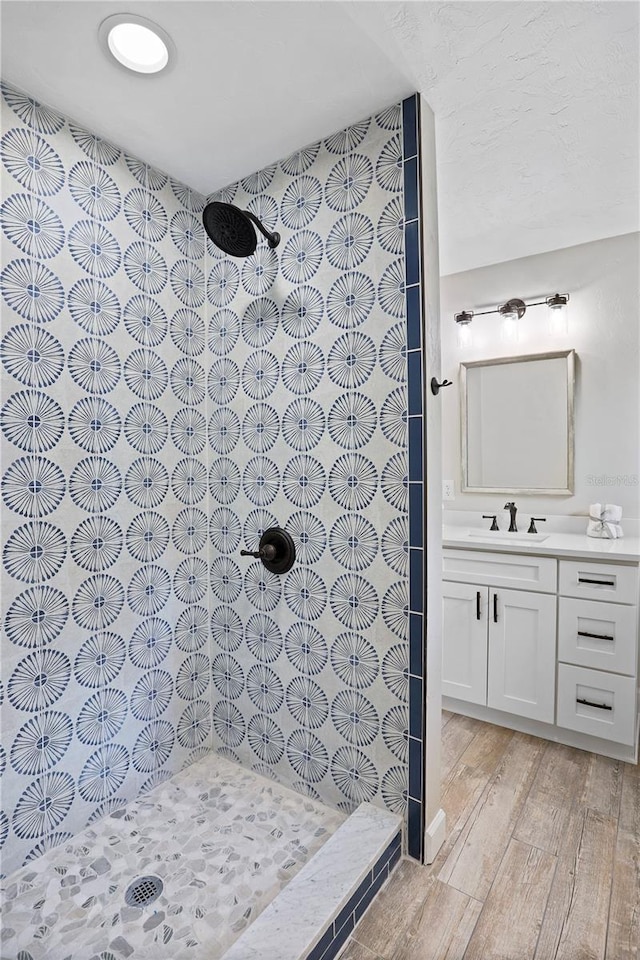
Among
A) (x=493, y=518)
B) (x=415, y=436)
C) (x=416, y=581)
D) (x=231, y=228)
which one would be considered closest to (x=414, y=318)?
(x=415, y=436)

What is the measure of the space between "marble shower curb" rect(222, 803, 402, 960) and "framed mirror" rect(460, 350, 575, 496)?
72.7 inches

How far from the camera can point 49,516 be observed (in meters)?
1.49

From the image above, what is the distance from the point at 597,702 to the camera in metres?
2.09

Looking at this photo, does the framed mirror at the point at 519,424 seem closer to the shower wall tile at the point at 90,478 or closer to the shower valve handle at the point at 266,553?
the shower valve handle at the point at 266,553

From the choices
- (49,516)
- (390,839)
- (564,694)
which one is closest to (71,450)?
(49,516)

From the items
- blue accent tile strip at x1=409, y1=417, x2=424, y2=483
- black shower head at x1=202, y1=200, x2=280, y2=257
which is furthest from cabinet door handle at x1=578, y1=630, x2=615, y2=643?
black shower head at x1=202, y1=200, x2=280, y2=257

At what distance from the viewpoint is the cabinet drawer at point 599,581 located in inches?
80.2

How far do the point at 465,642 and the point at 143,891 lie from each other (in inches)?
65.1

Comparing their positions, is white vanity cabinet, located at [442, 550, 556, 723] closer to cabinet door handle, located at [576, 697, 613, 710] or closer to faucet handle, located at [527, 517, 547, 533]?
cabinet door handle, located at [576, 697, 613, 710]

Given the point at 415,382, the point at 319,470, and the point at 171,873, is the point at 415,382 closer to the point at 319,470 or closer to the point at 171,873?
the point at 319,470

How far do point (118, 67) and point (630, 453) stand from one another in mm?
2615

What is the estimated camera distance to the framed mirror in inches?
103

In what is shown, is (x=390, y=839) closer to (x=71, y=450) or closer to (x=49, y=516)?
(x=49, y=516)

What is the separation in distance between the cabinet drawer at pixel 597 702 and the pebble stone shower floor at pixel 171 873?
1145 mm
